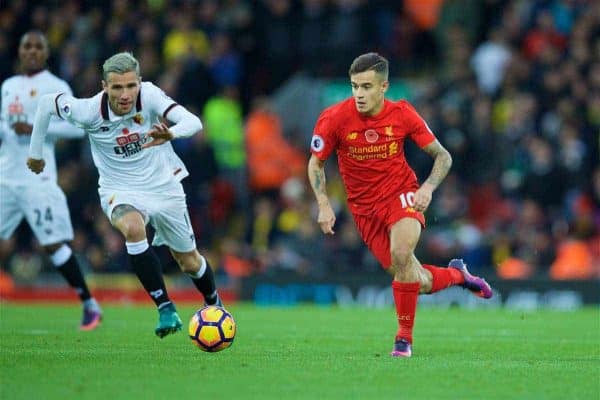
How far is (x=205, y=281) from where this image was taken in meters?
11.5

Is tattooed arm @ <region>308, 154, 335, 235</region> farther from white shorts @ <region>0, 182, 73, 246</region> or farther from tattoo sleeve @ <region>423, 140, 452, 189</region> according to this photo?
white shorts @ <region>0, 182, 73, 246</region>

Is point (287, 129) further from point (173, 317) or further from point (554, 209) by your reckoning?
point (173, 317)

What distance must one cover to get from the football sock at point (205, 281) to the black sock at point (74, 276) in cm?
206

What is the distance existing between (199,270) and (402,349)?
7.38 feet

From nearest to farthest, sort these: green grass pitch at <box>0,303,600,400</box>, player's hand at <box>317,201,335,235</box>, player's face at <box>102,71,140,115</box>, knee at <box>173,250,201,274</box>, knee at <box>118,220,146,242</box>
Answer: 1. green grass pitch at <box>0,303,600,400</box>
2. player's hand at <box>317,201,335,235</box>
3. player's face at <box>102,71,140,115</box>
4. knee at <box>118,220,146,242</box>
5. knee at <box>173,250,201,274</box>

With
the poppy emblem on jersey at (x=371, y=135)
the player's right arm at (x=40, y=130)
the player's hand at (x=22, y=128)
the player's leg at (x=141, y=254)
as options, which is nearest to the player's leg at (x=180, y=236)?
the player's leg at (x=141, y=254)

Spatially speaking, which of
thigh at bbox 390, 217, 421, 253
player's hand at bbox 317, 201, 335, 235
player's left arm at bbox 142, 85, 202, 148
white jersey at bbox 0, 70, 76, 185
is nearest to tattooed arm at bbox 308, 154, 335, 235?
player's hand at bbox 317, 201, 335, 235

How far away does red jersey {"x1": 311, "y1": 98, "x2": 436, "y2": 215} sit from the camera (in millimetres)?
10195

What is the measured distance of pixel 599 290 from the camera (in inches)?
731

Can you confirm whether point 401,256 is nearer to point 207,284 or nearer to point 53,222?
point 207,284

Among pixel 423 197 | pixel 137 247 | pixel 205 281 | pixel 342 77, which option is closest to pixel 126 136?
pixel 137 247

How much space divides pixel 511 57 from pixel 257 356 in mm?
12018

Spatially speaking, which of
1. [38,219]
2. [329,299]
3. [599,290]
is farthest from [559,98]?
[38,219]

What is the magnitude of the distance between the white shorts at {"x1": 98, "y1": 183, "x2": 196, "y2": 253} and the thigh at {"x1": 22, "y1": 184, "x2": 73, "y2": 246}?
2363 millimetres
